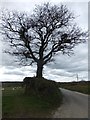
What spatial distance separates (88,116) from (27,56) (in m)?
19.6

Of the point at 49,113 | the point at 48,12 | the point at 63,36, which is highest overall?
the point at 48,12

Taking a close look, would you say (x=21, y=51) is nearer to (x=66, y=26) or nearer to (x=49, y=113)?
(x=66, y=26)

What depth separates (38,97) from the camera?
28344 millimetres

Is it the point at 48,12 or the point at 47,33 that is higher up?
the point at 48,12

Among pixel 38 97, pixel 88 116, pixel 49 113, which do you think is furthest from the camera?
pixel 38 97

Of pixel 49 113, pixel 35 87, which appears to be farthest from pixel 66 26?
pixel 49 113

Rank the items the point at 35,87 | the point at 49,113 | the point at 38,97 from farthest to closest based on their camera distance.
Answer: the point at 35,87 < the point at 38,97 < the point at 49,113

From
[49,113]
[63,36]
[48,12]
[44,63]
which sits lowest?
[49,113]

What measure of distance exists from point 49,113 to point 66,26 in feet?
65.3

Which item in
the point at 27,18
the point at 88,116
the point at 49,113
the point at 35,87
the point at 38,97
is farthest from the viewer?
the point at 27,18

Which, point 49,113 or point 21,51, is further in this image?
point 21,51

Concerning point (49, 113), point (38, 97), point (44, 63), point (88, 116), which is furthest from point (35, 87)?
point (88, 116)

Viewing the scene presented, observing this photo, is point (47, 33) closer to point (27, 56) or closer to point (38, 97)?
point (27, 56)

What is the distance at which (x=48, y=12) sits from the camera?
1457 inches
